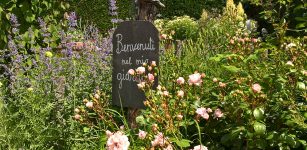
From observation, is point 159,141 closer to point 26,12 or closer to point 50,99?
point 50,99

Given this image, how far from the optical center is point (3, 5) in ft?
16.7

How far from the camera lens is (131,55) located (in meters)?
3.31

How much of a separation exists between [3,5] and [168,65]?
1931 mm

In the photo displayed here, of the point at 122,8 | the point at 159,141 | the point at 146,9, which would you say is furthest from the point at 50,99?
the point at 122,8

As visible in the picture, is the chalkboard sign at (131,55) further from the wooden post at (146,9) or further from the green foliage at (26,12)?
the green foliage at (26,12)

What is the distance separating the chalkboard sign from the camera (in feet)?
10.6

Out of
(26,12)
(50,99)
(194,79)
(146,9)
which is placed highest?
(146,9)

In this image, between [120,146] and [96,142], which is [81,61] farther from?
[120,146]

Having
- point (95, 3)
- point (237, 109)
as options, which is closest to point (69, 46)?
point (237, 109)

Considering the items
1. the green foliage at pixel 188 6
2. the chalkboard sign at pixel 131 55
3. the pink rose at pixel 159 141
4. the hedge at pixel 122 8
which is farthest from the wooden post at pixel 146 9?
the green foliage at pixel 188 6

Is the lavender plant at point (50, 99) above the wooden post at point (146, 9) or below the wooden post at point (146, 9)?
below

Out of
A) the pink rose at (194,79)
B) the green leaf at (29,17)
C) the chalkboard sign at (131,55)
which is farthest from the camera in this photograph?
the green leaf at (29,17)

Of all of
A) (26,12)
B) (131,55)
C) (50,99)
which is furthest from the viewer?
(26,12)

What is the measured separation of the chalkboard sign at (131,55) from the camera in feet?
10.6
